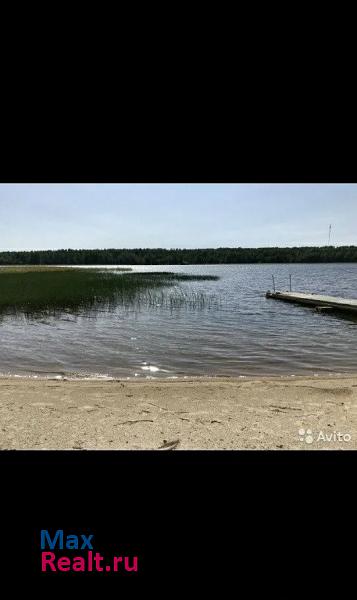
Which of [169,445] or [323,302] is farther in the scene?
[323,302]

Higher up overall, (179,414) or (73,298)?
(73,298)

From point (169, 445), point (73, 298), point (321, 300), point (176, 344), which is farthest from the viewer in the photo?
point (73, 298)

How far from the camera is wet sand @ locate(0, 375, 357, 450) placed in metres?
4.06

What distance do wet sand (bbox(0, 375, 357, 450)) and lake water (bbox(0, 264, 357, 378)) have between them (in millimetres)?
1547

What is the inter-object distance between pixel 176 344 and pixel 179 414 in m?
6.25

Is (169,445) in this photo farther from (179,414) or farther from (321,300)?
(321,300)

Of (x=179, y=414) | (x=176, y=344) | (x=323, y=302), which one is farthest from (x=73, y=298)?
(x=179, y=414)

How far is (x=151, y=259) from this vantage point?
86.5 m

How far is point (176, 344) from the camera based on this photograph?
444 inches

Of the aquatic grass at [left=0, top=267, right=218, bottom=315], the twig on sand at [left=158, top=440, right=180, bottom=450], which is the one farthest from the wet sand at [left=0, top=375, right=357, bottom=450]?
the aquatic grass at [left=0, top=267, right=218, bottom=315]
